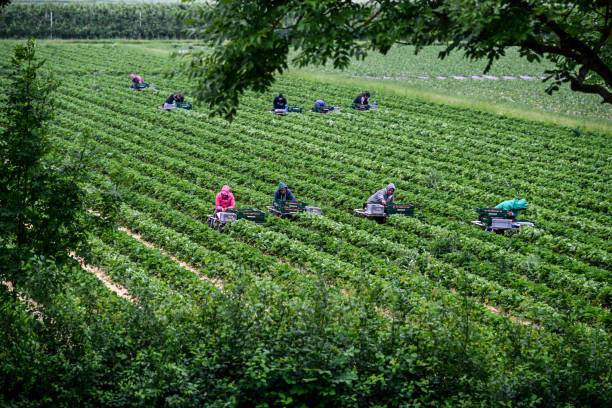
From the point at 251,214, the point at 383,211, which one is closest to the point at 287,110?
the point at 383,211

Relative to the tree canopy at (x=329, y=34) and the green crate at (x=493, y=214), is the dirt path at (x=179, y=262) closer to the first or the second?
the tree canopy at (x=329, y=34)

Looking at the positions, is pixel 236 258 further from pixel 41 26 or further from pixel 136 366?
pixel 41 26

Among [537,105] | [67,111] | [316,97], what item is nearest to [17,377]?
[67,111]

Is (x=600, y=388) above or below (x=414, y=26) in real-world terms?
below

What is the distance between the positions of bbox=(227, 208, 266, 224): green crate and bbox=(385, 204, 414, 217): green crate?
157 inches

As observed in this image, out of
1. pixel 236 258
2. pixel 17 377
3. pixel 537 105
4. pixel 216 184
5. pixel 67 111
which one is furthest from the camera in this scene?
pixel 537 105

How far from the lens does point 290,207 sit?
66.5 feet

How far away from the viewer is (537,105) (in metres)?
45.0

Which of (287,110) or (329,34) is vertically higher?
(329,34)

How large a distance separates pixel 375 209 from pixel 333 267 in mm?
5174

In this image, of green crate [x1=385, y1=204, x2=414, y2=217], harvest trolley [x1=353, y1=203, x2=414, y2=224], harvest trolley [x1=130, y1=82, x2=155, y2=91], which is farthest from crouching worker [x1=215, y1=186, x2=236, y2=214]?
harvest trolley [x1=130, y1=82, x2=155, y2=91]

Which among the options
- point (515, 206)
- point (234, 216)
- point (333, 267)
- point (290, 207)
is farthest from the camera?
point (290, 207)

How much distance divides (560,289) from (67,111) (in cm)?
2814

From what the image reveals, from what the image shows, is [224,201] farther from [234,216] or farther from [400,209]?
[400,209]
